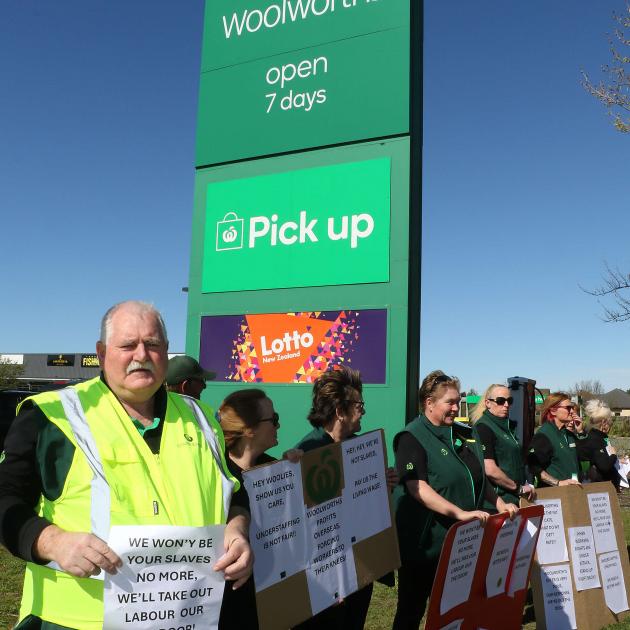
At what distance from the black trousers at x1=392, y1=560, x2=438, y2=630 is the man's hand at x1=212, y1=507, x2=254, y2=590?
2.08 m

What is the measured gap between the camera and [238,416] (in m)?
3.16

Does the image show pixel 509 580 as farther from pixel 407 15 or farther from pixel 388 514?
pixel 407 15

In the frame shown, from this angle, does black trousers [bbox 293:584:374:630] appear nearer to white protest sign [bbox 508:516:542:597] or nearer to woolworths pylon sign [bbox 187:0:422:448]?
white protest sign [bbox 508:516:542:597]

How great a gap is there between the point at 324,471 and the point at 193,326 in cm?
444

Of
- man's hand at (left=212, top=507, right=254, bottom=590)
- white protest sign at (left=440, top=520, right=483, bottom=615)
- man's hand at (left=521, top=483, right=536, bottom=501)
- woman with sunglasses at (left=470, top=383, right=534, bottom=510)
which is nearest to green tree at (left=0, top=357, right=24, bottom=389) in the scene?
woman with sunglasses at (left=470, top=383, right=534, bottom=510)

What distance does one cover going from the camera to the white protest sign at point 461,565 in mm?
3717

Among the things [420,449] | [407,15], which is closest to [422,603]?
[420,449]

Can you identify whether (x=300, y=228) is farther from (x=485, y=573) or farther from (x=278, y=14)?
(x=485, y=573)

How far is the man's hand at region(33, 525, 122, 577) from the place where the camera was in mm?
1761

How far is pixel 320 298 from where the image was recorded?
22.2 feet

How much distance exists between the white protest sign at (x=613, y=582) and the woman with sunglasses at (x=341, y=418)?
2723 millimetres

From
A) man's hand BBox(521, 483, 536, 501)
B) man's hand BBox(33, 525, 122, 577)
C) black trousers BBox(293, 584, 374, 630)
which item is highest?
man's hand BBox(33, 525, 122, 577)

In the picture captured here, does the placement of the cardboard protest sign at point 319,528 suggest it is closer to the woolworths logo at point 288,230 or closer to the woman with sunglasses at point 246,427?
the woman with sunglasses at point 246,427

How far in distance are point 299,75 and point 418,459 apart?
5159mm
